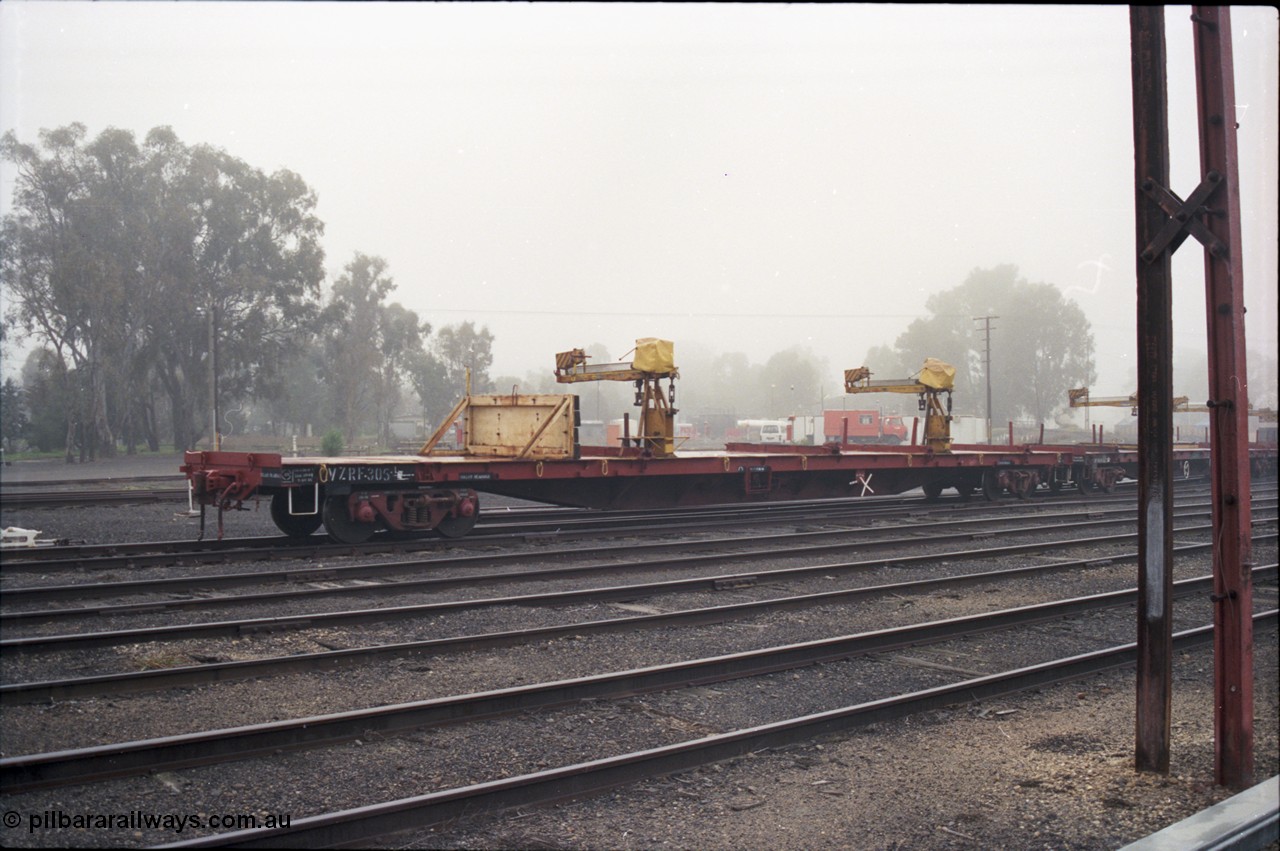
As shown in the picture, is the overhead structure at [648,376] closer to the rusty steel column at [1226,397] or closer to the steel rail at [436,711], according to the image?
the steel rail at [436,711]

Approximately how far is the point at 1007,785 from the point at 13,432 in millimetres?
27714

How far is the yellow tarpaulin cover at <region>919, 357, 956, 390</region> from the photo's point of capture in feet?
67.9

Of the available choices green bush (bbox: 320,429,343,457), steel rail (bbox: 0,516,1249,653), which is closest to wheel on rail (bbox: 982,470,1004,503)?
steel rail (bbox: 0,516,1249,653)

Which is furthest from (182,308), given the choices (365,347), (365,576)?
(365,576)

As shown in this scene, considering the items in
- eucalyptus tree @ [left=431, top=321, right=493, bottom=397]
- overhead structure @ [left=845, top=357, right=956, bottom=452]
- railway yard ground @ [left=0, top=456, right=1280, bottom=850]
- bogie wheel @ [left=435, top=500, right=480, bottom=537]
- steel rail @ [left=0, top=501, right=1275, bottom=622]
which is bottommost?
railway yard ground @ [left=0, top=456, right=1280, bottom=850]

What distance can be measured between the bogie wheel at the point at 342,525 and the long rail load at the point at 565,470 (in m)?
0.02

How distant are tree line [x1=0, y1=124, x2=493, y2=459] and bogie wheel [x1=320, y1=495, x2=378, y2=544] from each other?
20.0 meters

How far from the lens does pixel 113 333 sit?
128 ft

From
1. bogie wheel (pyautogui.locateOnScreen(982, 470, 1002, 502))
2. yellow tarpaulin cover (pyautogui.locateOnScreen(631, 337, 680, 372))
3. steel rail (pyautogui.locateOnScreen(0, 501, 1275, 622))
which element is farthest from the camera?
bogie wheel (pyautogui.locateOnScreen(982, 470, 1002, 502))

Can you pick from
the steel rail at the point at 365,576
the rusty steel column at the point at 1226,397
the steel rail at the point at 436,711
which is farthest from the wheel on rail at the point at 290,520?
the rusty steel column at the point at 1226,397

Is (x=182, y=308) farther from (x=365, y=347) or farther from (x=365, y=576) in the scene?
(x=365, y=576)

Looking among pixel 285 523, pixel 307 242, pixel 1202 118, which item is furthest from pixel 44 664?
pixel 307 242

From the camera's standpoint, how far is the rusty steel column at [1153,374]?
5.05 m

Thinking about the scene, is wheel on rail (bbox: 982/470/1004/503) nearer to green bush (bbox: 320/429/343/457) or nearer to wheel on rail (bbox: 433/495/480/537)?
wheel on rail (bbox: 433/495/480/537)
